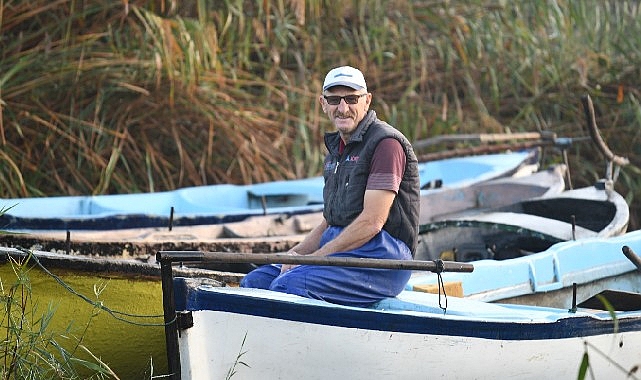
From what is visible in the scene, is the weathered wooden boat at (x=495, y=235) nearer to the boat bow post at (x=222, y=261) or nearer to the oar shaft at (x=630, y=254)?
the oar shaft at (x=630, y=254)

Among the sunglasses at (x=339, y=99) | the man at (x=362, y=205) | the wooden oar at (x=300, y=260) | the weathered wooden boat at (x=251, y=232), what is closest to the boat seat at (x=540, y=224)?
the weathered wooden boat at (x=251, y=232)

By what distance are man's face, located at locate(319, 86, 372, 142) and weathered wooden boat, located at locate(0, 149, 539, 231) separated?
2203 millimetres

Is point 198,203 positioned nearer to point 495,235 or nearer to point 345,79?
point 495,235

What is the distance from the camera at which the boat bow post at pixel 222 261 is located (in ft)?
13.1

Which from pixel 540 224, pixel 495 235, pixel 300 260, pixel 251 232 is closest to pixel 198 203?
pixel 251 232

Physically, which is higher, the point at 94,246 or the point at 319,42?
the point at 319,42

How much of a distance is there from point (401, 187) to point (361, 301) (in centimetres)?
47

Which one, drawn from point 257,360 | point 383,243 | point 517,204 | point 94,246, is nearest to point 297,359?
point 257,360

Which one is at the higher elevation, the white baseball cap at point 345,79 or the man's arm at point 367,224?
the white baseball cap at point 345,79

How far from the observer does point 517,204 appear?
7961 millimetres

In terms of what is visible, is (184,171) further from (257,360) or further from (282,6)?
(257,360)

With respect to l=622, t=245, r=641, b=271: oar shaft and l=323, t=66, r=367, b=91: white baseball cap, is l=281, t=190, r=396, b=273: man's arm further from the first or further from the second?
l=622, t=245, r=641, b=271: oar shaft

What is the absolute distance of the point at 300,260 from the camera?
160 inches

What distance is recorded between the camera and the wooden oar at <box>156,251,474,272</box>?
3.97 metres
